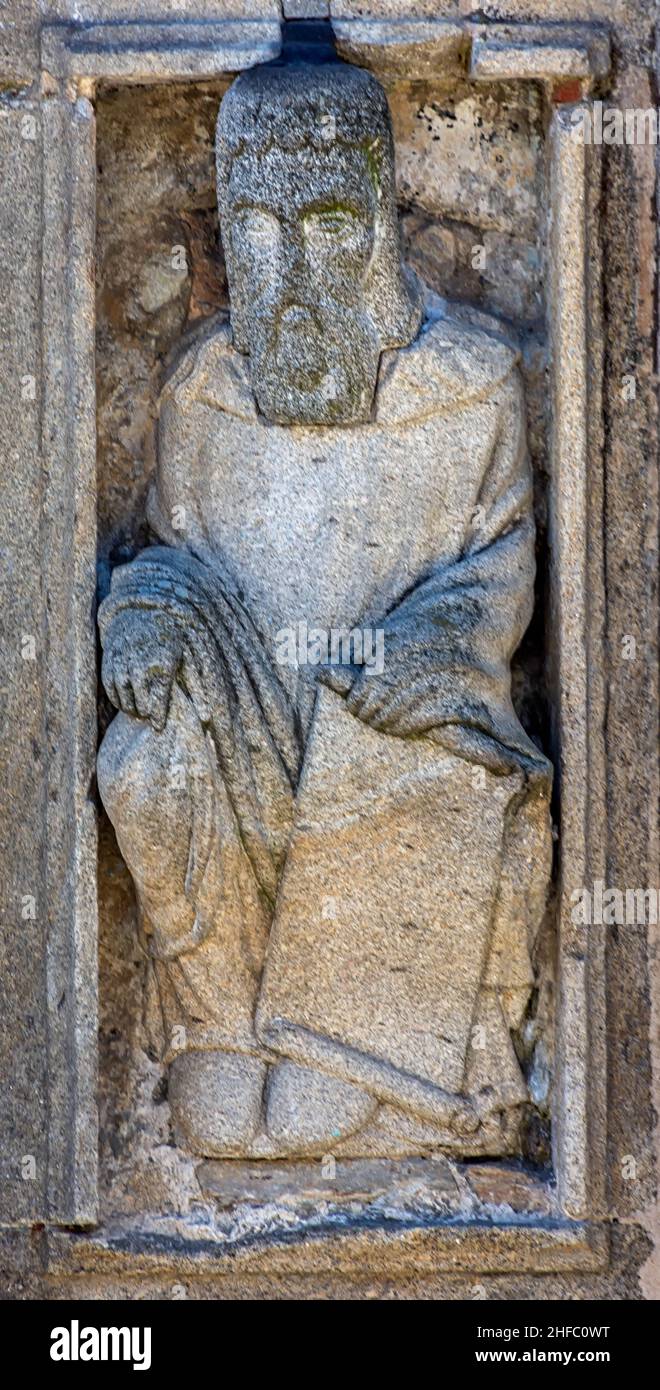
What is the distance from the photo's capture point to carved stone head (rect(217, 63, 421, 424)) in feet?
22.7

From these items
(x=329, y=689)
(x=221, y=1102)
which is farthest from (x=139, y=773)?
(x=221, y=1102)

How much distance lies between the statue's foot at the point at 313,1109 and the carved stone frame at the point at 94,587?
261mm

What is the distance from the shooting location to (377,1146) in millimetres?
7109

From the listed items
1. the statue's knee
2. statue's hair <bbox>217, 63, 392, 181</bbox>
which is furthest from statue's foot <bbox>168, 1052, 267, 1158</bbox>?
statue's hair <bbox>217, 63, 392, 181</bbox>

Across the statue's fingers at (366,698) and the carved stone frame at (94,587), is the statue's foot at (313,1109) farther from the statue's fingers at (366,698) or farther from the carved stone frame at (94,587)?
the statue's fingers at (366,698)

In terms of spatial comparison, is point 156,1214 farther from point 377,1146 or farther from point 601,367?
point 601,367

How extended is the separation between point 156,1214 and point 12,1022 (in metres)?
0.59

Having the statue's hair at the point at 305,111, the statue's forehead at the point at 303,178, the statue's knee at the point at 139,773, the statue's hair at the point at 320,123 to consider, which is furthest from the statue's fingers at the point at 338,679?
the statue's hair at the point at 305,111

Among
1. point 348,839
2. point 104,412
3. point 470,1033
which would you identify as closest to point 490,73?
point 104,412

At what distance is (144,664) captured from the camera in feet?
22.7

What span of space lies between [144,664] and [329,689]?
1.46ft

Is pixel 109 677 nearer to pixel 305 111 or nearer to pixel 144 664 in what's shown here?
pixel 144 664

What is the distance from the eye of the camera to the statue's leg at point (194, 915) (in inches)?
273

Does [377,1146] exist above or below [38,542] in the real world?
below
